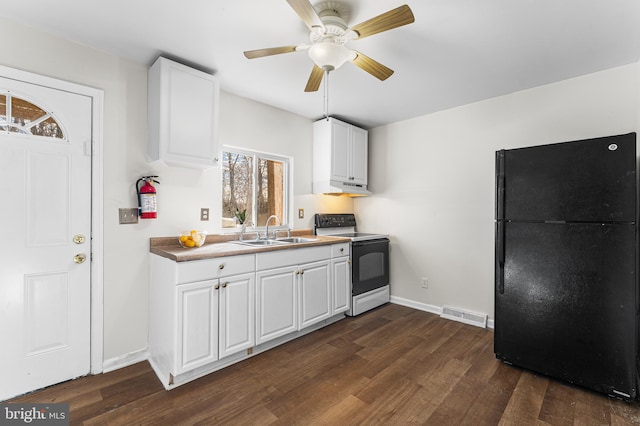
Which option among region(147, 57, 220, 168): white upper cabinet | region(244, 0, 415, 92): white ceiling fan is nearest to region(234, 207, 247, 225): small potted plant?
region(147, 57, 220, 168): white upper cabinet

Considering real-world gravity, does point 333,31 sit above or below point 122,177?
above

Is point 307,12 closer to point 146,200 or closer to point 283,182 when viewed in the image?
point 146,200

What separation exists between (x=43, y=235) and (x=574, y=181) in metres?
3.70

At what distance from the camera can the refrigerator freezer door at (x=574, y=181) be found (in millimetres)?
1918

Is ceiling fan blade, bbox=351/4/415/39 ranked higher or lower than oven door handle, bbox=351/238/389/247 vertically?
higher

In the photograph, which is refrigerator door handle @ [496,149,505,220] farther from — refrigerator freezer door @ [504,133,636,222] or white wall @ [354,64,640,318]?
white wall @ [354,64,640,318]

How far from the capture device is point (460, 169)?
337 cm

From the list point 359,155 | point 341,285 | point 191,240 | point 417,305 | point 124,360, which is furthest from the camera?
point 359,155

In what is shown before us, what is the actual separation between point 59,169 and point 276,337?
2092 mm

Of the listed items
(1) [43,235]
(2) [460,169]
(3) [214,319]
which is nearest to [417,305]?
(2) [460,169]

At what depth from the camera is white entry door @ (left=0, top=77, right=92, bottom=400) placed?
190cm

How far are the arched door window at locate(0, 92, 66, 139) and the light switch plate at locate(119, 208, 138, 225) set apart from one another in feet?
2.12

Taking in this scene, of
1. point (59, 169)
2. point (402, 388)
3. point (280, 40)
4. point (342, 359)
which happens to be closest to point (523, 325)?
point (402, 388)

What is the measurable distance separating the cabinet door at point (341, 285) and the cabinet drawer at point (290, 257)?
19 cm
